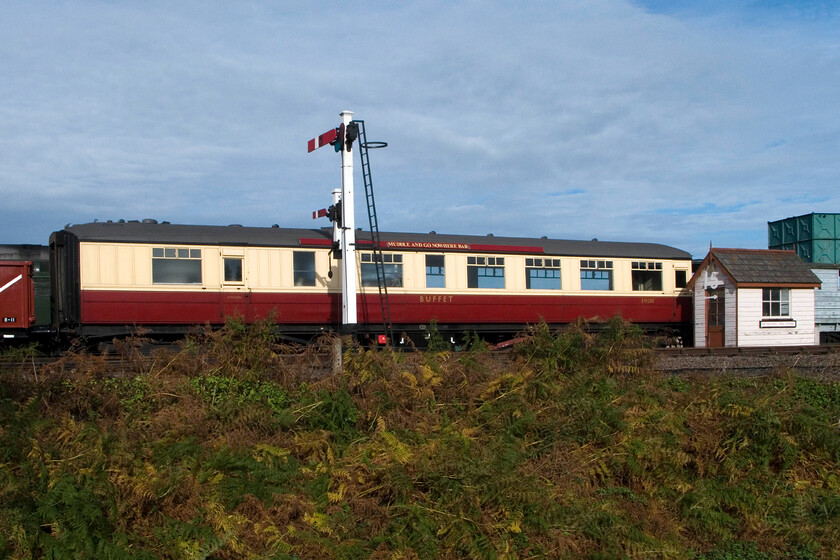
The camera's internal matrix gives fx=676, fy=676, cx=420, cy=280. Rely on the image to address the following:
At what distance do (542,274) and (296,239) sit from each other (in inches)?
264

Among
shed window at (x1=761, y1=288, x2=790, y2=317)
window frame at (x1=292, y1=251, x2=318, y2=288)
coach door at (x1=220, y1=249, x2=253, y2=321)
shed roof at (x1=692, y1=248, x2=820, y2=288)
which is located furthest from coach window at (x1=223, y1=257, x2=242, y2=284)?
shed window at (x1=761, y1=288, x2=790, y2=317)

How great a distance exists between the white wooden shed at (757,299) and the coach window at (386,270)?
857 centimetres

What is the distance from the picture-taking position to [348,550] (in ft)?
20.2

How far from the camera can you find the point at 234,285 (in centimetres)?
1570

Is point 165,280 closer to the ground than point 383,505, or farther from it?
farther from it

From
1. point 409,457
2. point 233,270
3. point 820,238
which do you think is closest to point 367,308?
point 233,270

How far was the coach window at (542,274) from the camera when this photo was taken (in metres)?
18.3

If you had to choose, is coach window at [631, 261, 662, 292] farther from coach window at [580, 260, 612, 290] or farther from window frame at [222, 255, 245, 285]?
window frame at [222, 255, 245, 285]

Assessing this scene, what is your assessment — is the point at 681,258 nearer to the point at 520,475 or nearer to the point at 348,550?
the point at 520,475

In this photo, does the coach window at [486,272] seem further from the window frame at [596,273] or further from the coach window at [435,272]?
the window frame at [596,273]

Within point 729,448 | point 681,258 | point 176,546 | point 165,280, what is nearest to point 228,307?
point 165,280

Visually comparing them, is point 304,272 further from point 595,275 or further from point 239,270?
point 595,275

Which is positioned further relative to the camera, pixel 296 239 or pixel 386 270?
pixel 386 270

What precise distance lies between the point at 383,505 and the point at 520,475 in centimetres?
148
